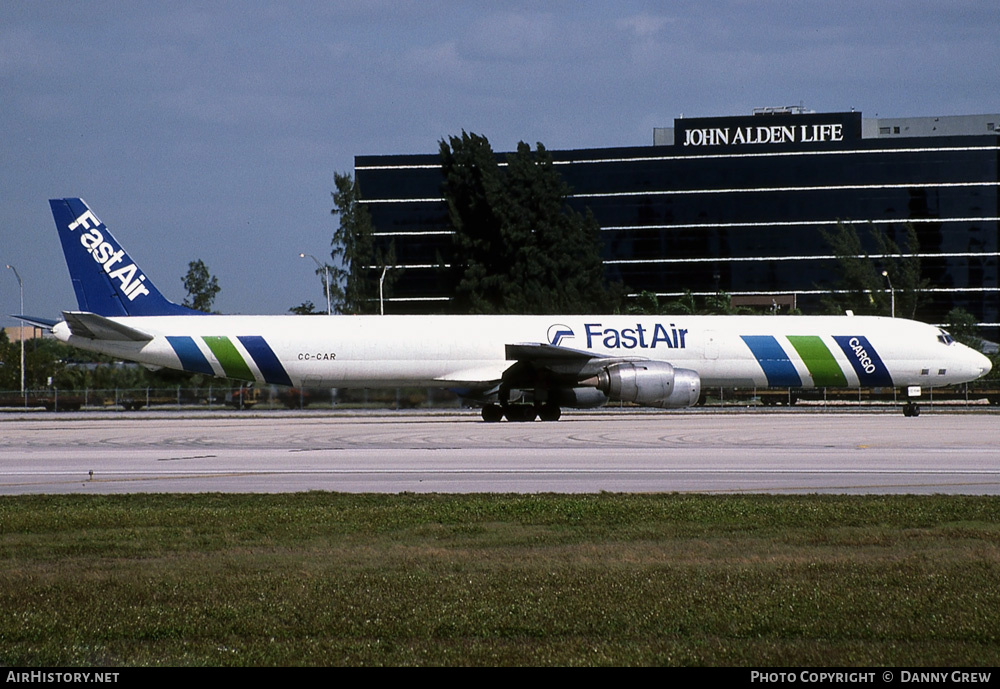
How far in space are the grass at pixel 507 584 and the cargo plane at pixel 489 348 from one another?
22716 mm

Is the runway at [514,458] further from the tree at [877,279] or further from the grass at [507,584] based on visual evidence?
the tree at [877,279]

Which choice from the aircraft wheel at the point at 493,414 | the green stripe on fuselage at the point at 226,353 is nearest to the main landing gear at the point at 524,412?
the aircraft wheel at the point at 493,414

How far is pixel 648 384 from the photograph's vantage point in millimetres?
35594

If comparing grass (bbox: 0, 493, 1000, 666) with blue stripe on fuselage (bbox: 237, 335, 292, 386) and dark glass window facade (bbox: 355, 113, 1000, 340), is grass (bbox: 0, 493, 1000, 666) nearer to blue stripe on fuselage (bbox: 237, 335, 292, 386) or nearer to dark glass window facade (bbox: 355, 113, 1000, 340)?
blue stripe on fuselage (bbox: 237, 335, 292, 386)

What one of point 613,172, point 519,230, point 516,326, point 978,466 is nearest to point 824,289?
point 613,172

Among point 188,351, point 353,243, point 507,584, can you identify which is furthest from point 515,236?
point 507,584

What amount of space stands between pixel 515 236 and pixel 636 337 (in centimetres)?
4742

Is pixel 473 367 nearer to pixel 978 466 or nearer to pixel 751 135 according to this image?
Result: pixel 978 466

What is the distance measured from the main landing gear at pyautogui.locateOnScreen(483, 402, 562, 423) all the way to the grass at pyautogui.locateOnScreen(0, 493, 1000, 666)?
22698mm

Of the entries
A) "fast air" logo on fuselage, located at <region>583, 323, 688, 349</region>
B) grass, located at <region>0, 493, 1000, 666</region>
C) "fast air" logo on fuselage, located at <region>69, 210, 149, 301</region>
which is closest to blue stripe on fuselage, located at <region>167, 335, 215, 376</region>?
"fast air" logo on fuselage, located at <region>69, 210, 149, 301</region>

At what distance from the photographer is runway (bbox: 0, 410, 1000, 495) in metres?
17.8

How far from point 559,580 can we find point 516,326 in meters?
30.3

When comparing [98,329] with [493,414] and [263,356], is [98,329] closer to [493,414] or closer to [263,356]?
[263,356]

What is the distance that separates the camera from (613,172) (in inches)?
4611
